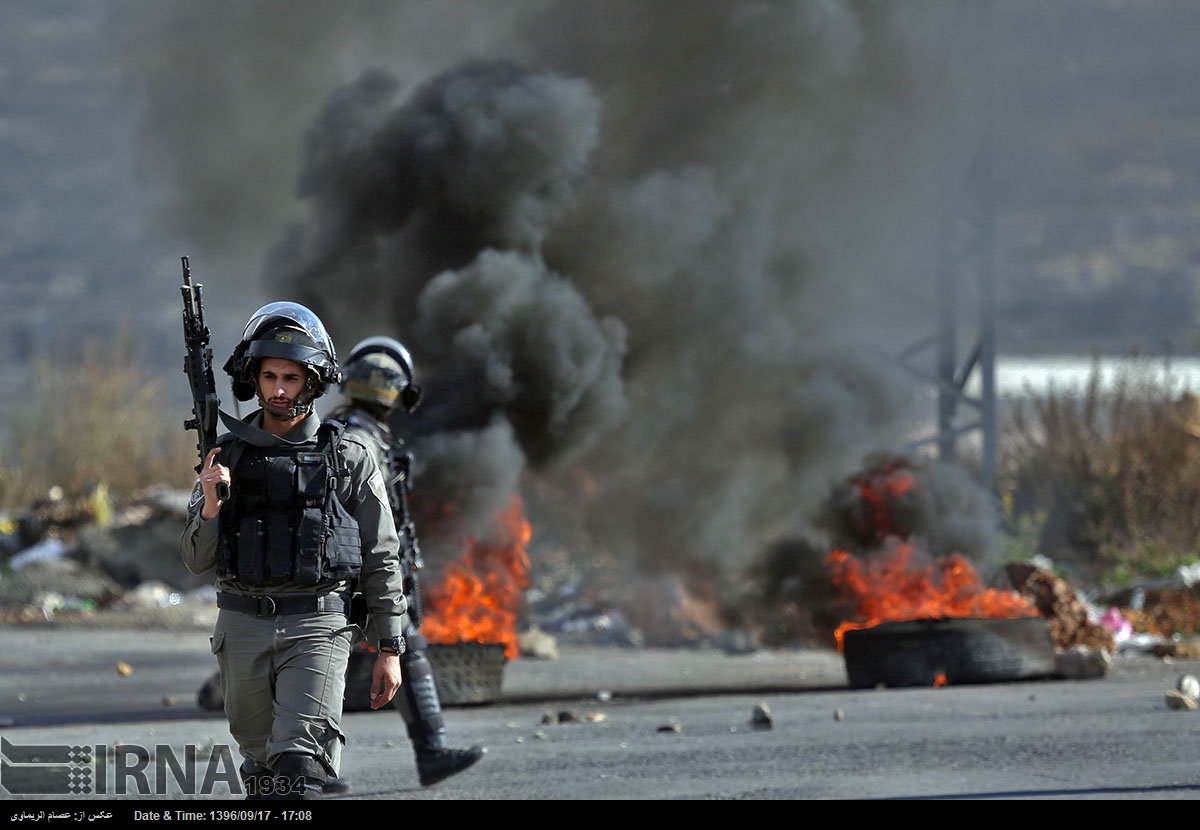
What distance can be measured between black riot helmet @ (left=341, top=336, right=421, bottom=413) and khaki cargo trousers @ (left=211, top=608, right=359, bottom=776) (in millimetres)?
3351

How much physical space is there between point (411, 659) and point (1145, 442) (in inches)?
458

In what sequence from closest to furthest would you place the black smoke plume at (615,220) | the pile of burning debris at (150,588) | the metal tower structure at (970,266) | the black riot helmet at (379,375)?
1. the black riot helmet at (379,375)
2. the black smoke plume at (615,220)
3. the metal tower structure at (970,266)
4. the pile of burning debris at (150,588)

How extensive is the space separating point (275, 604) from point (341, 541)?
25cm

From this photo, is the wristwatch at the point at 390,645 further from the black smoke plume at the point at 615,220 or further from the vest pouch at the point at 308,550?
the black smoke plume at the point at 615,220

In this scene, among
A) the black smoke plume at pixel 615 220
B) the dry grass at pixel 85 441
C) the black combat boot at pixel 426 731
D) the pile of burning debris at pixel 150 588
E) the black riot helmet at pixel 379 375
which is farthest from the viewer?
the dry grass at pixel 85 441

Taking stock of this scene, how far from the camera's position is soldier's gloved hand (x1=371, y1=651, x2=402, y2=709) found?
4703mm

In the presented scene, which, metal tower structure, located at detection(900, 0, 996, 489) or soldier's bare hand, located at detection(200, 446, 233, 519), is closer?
soldier's bare hand, located at detection(200, 446, 233, 519)

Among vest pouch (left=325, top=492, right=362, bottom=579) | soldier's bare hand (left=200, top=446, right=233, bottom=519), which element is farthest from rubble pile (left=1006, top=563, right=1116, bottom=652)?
soldier's bare hand (left=200, top=446, right=233, bottom=519)

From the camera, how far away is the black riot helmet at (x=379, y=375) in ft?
26.2

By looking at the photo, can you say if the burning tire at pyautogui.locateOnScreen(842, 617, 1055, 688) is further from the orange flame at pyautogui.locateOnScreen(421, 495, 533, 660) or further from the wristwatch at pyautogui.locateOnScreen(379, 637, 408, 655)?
the wristwatch at pyautogui.locateOnScreen(379, 637, 408, 655)

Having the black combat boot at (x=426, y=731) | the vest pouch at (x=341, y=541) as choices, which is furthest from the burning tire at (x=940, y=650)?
the vest pouch at (x=341, y=541)

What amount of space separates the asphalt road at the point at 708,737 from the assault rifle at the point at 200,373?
110cm

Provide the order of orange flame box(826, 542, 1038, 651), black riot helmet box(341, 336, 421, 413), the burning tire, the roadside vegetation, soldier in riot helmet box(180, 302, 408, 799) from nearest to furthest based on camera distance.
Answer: soldier in riot helmet box(180, 302, 408, 799), black riot helmet box(341, 336, 421, 413), the burning tire, orange flame box(826, 542, 1038, 651), the roadside vegetation

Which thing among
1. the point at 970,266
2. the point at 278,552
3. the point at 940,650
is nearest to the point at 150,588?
the point at 970,266
